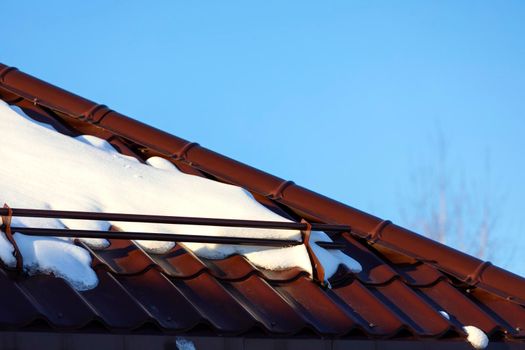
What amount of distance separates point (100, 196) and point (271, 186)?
46.2 inches

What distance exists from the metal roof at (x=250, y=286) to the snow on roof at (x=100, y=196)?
78mm

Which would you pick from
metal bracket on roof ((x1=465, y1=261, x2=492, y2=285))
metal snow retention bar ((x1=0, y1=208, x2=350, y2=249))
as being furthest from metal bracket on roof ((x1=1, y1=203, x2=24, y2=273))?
metal bracket on roof ((x1=465, y1=261, x2=492, y2=285))

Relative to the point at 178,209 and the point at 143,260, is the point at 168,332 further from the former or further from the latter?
the point at 178,209

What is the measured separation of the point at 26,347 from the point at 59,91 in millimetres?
2517

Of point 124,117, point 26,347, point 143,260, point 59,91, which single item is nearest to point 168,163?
point 124,117

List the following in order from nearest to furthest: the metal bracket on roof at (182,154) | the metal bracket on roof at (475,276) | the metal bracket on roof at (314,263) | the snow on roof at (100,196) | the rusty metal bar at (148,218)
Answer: the rusty metal bar at (148,218), the snow on roof at (100,196), the metal bracket on roof at (314,263), the metal bracket on roof at (475,276), the metal bracket on roof at (182,154)

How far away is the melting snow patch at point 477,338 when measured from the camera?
418cm

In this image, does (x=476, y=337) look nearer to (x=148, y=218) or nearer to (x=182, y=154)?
(x=148, y=218)

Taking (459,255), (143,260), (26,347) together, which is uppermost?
(459,255)

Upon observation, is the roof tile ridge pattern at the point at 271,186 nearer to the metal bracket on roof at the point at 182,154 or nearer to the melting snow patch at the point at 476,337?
the metal bracket on roof at the point at 182,154

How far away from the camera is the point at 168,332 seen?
3459 millimetres

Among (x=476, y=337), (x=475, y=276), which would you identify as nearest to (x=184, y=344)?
(x=476, y=337)

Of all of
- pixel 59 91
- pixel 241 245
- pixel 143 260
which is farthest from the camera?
pixel 59 91

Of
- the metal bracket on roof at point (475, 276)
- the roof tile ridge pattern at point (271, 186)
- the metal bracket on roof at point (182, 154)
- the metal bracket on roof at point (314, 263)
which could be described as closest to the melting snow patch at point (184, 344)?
the metal bracket on roof at point (314, 263)
